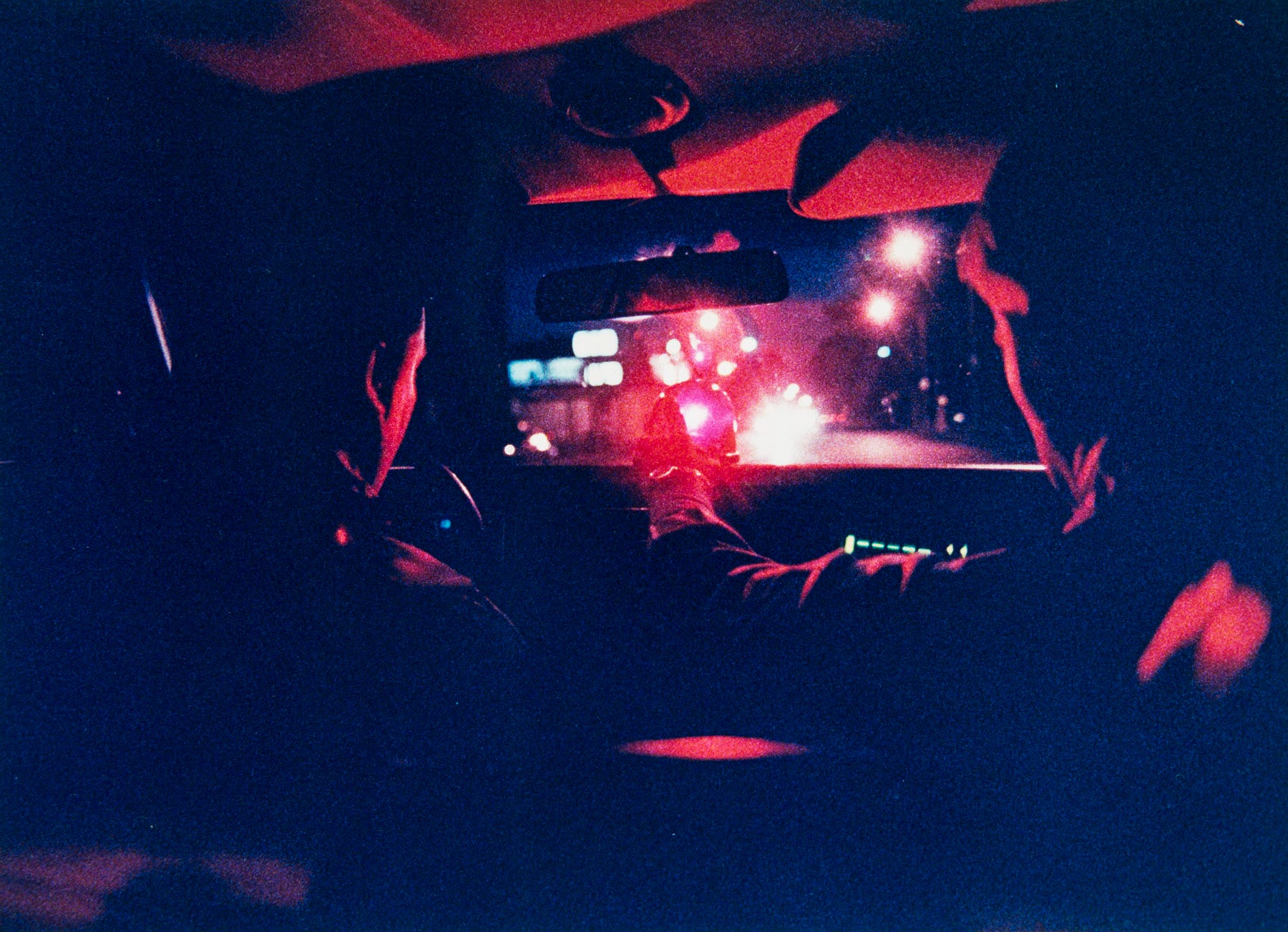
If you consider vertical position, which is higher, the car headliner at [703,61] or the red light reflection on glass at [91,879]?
the car headliner at [703,61]

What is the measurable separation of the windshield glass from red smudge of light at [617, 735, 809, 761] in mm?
2029

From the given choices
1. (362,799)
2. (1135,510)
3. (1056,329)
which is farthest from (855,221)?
(362,799)

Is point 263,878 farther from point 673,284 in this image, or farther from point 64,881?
point 673,284

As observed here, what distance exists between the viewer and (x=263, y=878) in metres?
1.90

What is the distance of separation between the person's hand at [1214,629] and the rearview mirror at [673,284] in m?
1.84

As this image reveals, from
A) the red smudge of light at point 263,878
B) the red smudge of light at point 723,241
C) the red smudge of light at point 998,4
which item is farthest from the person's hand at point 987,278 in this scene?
the red smudge of light at point 263,878

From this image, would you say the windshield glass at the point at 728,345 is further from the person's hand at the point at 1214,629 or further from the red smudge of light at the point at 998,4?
the person's hand at the point at 1214,629

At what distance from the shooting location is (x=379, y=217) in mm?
2891

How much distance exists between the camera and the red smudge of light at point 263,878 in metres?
1.85

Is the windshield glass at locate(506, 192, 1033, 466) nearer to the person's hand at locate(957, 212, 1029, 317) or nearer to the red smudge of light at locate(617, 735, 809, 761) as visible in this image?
the person's hand at locate(957, 212, 1029, 317)

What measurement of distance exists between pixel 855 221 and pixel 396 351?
316 centimetres

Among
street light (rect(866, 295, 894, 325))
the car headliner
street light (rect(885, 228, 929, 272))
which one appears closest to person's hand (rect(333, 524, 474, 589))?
the car headliner

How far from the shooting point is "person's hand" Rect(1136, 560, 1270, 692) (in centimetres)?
178

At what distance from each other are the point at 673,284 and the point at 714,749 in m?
1.94
